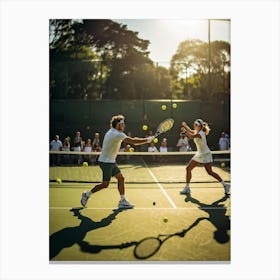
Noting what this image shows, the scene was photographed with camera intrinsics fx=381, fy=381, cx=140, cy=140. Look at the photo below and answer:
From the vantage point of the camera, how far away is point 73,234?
194 inches

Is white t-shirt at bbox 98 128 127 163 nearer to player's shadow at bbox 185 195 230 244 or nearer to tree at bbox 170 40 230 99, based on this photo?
player's shadow at bbox 185 195 230 244

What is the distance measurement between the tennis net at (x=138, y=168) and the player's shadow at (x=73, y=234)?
2338mm

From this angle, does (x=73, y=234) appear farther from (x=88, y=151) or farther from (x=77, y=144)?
(x=77, y=144)

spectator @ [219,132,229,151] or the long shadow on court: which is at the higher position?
spectator @ [219,132,229,151]

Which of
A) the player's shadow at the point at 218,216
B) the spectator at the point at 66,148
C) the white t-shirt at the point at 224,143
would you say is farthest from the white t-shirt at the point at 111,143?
the white t-shirt at the point at 224,143

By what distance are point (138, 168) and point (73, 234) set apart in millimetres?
5912

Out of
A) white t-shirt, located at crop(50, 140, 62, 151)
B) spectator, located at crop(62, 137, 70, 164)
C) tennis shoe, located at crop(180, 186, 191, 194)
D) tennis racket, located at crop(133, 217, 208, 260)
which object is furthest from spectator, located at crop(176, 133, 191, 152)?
tennis racket, located at crop(133, 217, 208, 260)

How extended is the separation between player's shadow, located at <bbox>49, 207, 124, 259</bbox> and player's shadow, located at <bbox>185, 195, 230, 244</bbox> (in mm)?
1444

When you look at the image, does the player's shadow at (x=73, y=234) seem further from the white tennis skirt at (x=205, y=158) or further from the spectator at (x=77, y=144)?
the spectator at (x=77, y=144)

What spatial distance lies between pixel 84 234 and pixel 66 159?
21.9 feet

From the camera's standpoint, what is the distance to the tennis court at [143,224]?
4605 mm

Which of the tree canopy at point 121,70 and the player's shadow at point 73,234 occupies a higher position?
the tree canopy at point 121,70

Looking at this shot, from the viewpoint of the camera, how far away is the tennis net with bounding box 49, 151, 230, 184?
853 cm
